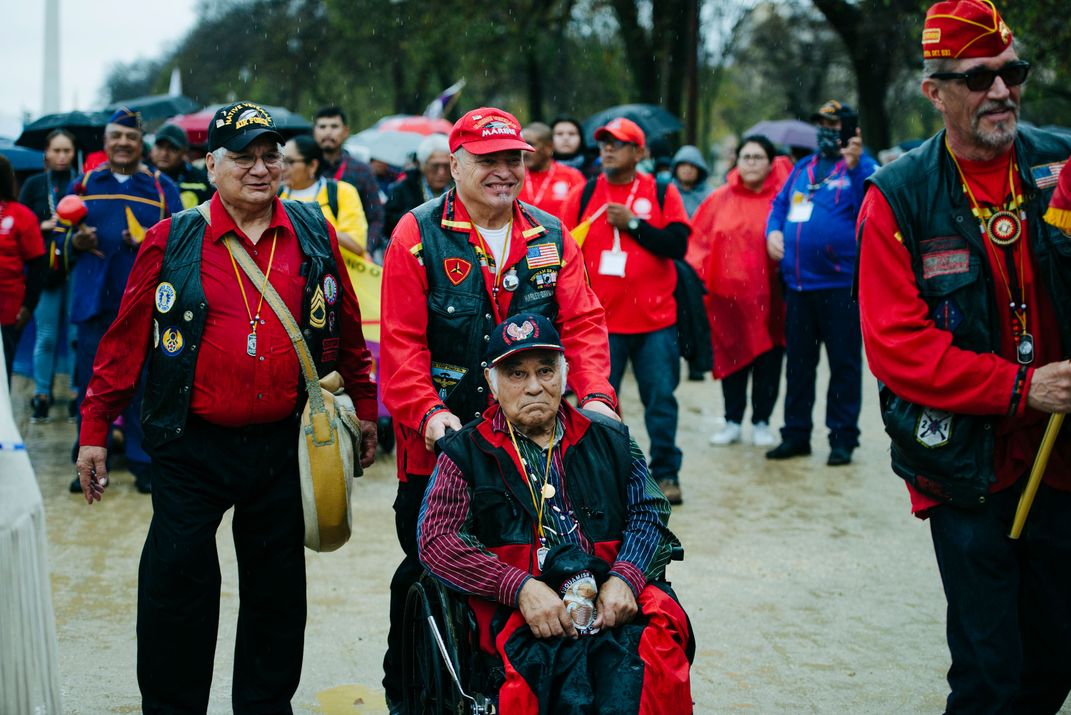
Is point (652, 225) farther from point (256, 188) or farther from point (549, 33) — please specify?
point (549, 33)

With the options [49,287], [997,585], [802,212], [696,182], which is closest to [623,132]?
[802,212]

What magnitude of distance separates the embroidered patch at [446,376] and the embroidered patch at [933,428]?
162 cm

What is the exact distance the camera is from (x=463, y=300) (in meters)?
4.54

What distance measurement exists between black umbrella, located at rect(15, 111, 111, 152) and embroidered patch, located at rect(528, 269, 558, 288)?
26.0ft

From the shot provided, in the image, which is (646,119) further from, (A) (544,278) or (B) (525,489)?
(B) (525,489)

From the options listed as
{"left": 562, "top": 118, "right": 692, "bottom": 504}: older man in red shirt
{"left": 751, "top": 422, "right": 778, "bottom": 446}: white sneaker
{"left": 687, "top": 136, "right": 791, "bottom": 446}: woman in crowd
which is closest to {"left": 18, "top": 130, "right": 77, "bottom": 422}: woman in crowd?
{"left": 562, "top": 118, "right": 692, "bottom": 504}: older man in red shirt

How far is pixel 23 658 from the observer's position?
124 inches

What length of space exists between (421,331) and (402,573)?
92 centimetres

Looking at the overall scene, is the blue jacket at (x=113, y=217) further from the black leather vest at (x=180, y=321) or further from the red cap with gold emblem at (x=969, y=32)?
the red cap with gold emblem at (x=969, y=32)

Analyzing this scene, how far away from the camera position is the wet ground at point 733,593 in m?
5.11

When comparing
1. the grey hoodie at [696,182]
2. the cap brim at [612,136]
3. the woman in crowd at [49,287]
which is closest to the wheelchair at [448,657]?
the cap brim at [612,136]

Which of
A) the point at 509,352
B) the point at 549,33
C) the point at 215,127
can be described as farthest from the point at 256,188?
the point at 549,33

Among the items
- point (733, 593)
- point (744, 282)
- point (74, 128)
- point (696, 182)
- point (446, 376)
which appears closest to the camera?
point (446, 376)

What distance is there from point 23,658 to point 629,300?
5255 millimetres
